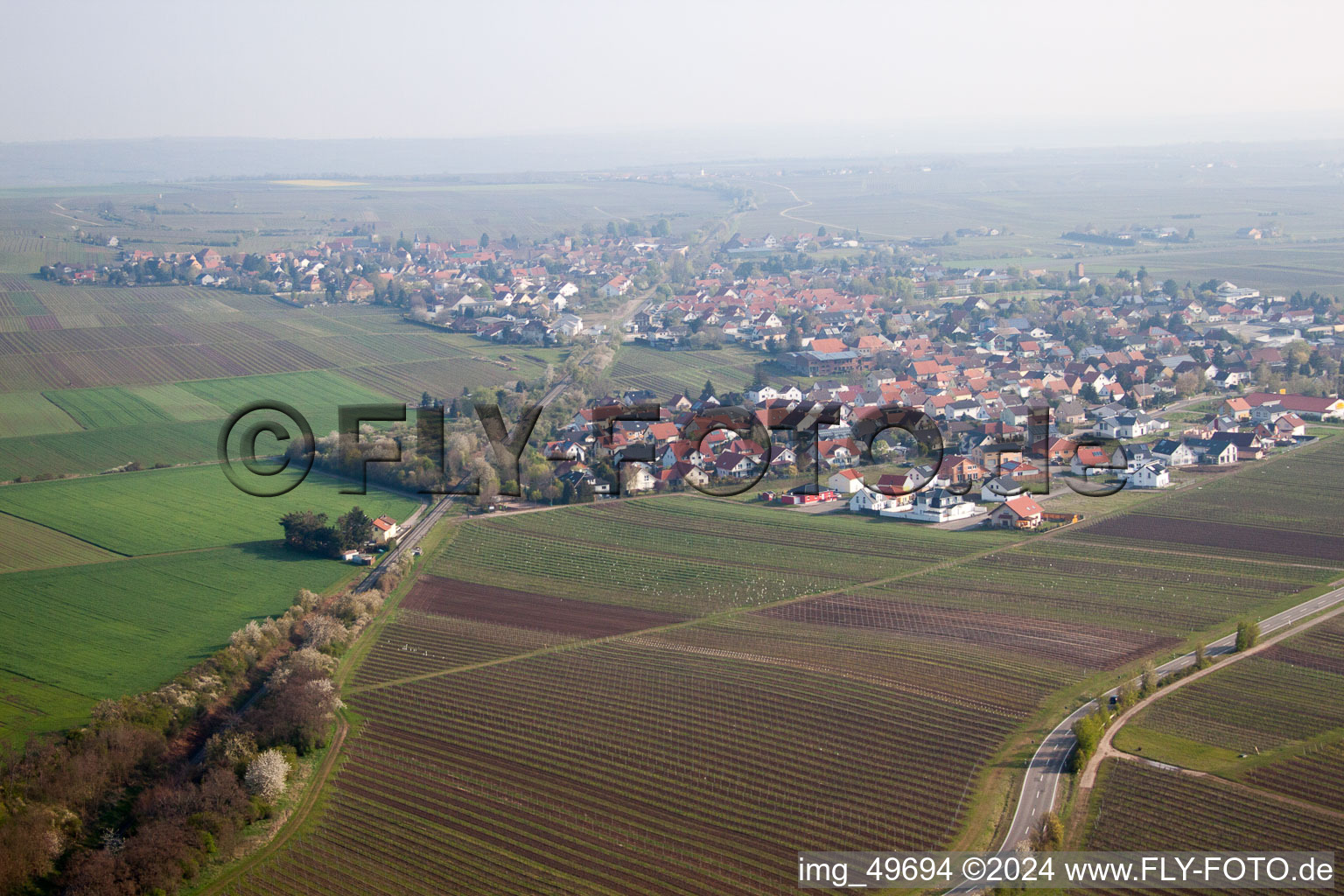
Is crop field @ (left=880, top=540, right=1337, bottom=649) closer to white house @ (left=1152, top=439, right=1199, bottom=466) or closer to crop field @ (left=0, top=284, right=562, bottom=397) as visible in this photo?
white house @ (left=1152, top=439, right=1199, bottom=466)

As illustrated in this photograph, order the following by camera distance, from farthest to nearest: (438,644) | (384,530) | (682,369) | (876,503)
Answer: (682,369)
(876,503)
(384,530)
(438,644)

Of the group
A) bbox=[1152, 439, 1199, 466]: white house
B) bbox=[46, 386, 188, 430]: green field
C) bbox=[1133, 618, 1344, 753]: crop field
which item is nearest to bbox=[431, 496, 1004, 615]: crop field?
bbox=[1133, 618, 1344, 753]: crop field

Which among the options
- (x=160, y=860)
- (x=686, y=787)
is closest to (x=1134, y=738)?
(x=686, y=787)

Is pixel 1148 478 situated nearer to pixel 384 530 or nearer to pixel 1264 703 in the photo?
pixel 1264 703

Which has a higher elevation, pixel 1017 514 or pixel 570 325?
pixel 570 325

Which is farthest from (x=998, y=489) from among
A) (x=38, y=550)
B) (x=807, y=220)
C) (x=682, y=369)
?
(x=807, y=220)

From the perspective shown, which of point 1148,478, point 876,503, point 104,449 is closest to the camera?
point 876,503
